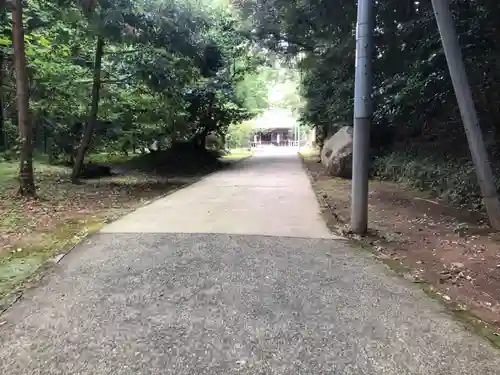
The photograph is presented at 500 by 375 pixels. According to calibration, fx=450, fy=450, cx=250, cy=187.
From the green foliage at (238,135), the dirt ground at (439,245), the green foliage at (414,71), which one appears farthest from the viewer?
the green foliage at (238,135)

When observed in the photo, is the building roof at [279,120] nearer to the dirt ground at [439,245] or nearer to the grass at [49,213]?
the grass at [49,213]

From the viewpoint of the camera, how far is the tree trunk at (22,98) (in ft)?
29.2

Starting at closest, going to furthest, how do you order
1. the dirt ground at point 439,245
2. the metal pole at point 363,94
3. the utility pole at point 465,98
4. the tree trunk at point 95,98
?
the dirt ground at point 439,245 → the metal pole at point 363,94 → the utility pole at point 465,98 → the tree trunk at point 95,98

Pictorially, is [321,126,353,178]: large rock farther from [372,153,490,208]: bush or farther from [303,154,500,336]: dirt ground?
[303,154,500,336]: dirt ground

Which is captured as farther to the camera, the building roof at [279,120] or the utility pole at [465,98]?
the building roof at [279,120]

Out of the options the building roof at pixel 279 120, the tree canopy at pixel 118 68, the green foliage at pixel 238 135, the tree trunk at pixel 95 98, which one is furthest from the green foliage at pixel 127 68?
the building roof at pixel 279 120

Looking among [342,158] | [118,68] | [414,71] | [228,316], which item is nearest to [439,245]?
[228,316]

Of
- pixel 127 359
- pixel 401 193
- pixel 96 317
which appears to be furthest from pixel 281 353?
pixel 401 193

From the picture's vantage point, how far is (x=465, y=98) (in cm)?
638

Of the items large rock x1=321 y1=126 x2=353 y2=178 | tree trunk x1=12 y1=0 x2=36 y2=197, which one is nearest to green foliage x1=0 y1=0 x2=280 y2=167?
tree trunk x1=12 y1=0 x2=36 y2=197

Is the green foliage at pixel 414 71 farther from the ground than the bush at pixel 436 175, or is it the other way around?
the green foliage at pixel 414 71

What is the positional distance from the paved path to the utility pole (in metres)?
2.37

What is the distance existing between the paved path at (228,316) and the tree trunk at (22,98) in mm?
4401

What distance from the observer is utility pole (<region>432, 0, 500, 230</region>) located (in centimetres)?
626
